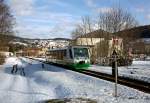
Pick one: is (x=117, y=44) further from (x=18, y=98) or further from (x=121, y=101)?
(x=18, y=98)

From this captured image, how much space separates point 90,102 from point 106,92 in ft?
11.9


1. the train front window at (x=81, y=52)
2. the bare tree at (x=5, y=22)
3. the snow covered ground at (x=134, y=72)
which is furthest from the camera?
the bare tree at (x=5, y=22)

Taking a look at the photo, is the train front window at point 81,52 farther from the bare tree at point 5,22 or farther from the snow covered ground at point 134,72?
the bare tree at point 5,22

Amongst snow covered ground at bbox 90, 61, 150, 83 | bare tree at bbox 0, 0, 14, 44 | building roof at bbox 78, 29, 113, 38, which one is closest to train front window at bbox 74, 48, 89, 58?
snow covered ground at bbox 90, 61, 150, 83

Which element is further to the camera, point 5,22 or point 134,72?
point 5,22

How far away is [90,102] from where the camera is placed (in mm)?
13531

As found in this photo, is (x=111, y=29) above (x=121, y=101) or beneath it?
above

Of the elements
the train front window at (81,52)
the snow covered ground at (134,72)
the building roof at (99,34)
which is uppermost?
the building roof at (99,34)

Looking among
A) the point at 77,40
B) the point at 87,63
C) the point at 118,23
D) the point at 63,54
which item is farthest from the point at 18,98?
the point at 77,40

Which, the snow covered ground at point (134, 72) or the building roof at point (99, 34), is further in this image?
the building roof at point (99, 34)

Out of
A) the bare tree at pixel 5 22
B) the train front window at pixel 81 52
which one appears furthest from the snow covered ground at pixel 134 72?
the bare tree at pixel 5 22

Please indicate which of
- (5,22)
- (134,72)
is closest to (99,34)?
(5,22)

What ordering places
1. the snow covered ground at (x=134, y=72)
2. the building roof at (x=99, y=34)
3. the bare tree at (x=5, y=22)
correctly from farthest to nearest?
1. the building roof at (x=99, y=34)
2. the bare tree at (x=5, y=22)
3. the snow covered ground at (x=134, y=72)

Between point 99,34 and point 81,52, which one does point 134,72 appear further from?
point 99,34
